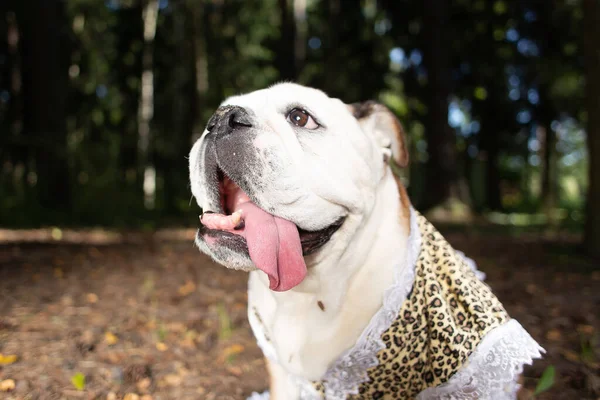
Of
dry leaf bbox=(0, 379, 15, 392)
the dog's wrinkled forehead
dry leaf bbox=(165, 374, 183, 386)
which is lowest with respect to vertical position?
dry leaf bbox=(165, 374, 183, 386)

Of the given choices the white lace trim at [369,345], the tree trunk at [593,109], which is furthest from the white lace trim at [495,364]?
the tree trunk at [593,109]

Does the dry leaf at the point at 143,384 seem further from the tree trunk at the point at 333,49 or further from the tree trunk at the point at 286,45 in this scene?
the tree trunk at the point at 333,49

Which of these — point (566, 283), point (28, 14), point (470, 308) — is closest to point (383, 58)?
point (28, 14)

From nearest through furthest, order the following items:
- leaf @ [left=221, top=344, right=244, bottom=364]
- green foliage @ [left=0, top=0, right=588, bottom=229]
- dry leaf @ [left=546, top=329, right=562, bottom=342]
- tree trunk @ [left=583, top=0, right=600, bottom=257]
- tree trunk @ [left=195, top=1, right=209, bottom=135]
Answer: leaf @ [left=221, top=344, right=244, bottom=364]
dry leaf @ [left=546, top=329, right=562, bottom=342]
tree trunk @ [left=583, top=0, right=600, bottom=257]
green foliage @ [left=0, top=0, right=588, bottom=229]
tree trunk @ [left=195, top=1, right=209, bottom=135]

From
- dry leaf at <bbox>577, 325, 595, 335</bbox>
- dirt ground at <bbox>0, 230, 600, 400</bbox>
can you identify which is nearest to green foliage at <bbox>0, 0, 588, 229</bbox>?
dirt ground at <bbox>0, 230, 600, 400</bbox>

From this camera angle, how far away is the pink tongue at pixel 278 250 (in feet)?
5.50

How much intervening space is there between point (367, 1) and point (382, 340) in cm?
1794

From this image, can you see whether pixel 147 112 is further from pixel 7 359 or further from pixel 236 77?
pixel 7 359

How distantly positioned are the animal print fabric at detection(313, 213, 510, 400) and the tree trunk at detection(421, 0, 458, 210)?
8.98 metres

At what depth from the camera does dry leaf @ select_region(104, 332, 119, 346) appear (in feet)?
9.96

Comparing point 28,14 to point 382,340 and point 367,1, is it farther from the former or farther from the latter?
point 367,1

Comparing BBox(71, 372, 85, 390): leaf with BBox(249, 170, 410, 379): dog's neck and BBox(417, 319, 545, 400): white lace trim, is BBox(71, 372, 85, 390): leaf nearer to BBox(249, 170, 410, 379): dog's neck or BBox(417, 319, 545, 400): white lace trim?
BBox(249, 170, 410, 379): dog's neck

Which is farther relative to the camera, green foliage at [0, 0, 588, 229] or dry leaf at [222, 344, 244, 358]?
green foliage at [0, 0, 588, 229]

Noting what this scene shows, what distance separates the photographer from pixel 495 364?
1826 mm
